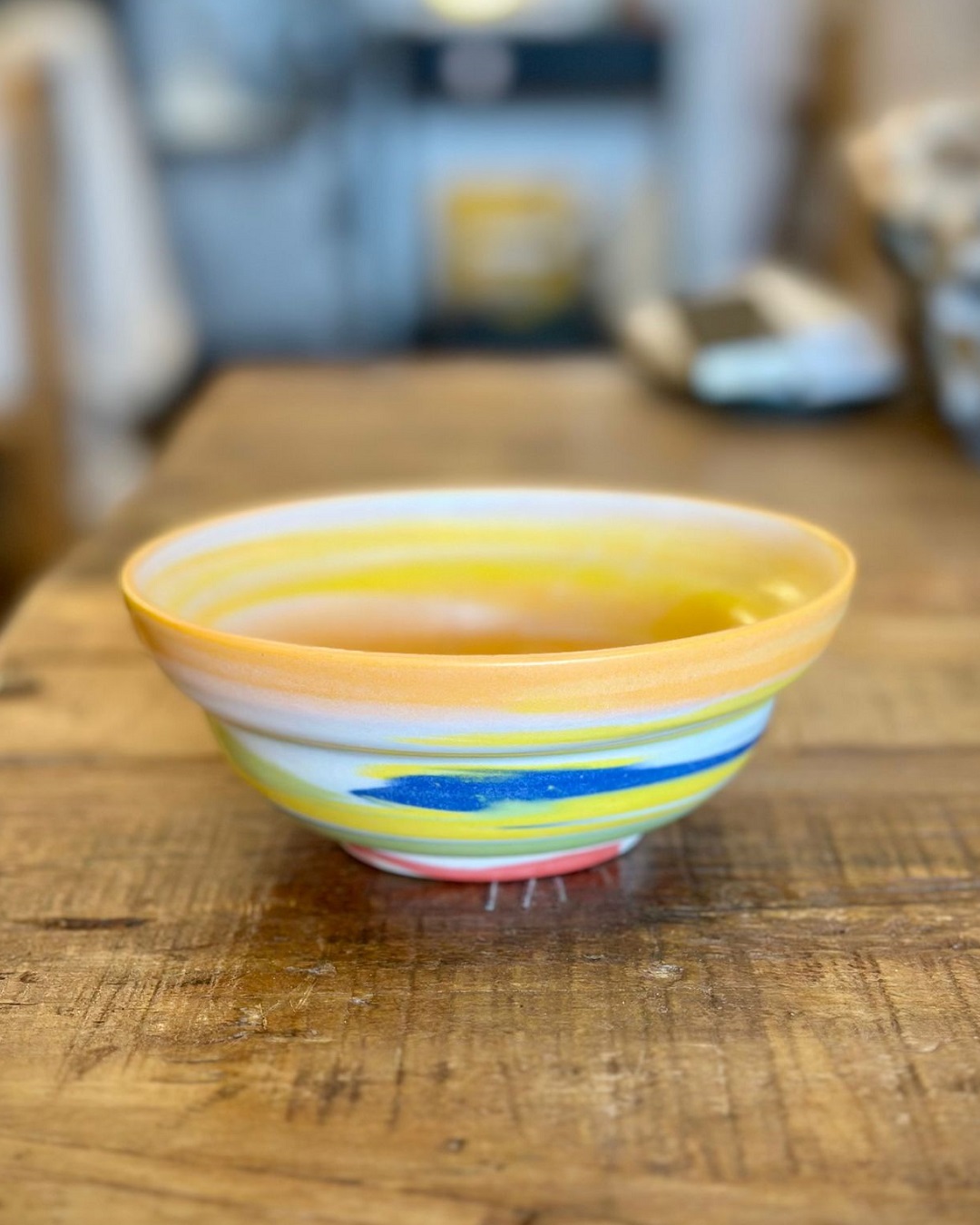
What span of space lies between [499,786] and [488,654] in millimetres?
71

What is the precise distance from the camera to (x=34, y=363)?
180 cm

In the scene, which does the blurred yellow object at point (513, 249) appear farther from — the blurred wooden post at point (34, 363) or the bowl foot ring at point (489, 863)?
the bowl foot ring at point (489, 863)

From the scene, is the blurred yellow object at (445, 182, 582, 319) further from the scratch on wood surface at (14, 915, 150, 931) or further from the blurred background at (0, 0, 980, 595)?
the scratch on wood surface at (14, 915, 150, 931)

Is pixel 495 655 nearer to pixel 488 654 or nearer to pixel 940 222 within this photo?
pixel 488 654

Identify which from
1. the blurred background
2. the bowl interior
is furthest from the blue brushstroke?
the blurred background

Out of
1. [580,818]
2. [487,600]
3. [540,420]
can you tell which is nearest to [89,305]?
[540,420]

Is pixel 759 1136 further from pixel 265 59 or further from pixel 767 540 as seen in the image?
pixel 265 59

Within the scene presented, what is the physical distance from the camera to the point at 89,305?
1.91 meters

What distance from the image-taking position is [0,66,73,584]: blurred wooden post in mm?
1752

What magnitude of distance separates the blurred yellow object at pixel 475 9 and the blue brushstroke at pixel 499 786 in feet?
9.34

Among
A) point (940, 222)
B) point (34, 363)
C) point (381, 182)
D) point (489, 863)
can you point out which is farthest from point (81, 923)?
point (381, 182)

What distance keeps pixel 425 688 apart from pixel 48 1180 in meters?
0.13

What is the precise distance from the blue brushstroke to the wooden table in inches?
1.8

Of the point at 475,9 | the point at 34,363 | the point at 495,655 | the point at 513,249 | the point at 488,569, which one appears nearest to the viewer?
the point at 495,655
